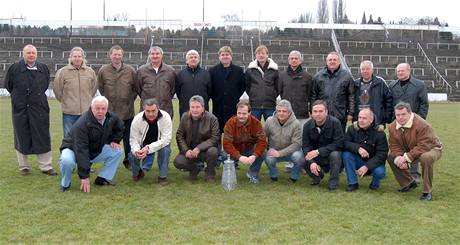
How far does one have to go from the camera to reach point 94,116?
6.27 m

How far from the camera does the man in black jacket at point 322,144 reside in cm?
656

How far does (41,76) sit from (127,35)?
134ft

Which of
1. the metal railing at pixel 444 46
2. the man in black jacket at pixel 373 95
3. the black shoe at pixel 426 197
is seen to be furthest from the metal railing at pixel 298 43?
the black shoe at pixel 426 197

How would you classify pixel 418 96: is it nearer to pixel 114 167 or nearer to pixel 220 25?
pixel 114 167

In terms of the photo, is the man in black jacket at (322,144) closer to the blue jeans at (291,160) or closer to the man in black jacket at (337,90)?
the blue jeans at (291,160)

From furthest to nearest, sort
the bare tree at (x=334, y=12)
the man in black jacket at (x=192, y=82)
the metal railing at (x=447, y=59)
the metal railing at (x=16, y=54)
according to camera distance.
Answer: the bare tree at (x=334, y=12), the metal railing at (x=447, y=59), the metal railing at (x=16, y=54), the man in black jacket at (x=192, y=82)

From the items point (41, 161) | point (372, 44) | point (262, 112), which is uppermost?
point (372, 44)

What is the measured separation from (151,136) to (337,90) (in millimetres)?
2742

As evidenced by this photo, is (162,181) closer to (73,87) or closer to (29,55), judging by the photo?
(73,87)

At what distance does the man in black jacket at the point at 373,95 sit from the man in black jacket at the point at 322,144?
788mm

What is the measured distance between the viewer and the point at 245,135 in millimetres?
6883

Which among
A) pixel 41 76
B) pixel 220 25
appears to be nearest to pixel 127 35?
pixel 220 25

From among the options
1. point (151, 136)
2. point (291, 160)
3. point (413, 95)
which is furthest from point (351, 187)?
point (151, 136)

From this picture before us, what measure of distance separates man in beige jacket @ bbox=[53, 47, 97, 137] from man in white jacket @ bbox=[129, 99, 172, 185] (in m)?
1.13
